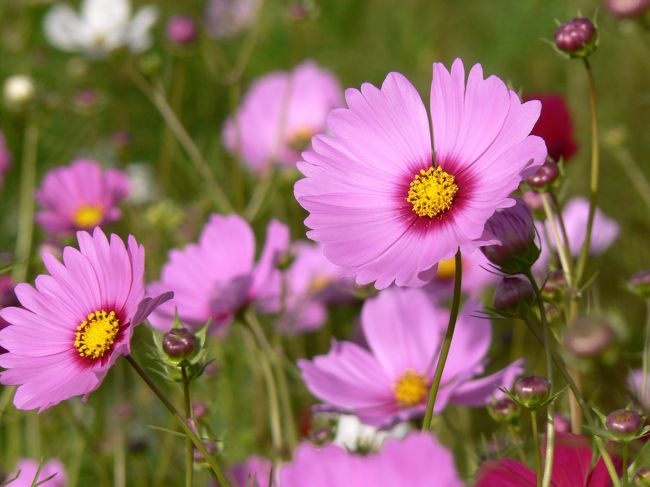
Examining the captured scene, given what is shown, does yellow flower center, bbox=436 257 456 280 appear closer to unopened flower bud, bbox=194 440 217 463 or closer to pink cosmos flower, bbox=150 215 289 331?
pink cosmos flower, bbox=150 215 289 331

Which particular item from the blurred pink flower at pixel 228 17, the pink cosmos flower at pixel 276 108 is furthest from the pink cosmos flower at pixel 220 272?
the blurred pink flower at pixel 228 17

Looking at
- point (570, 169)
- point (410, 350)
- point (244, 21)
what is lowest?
point (570, 169)

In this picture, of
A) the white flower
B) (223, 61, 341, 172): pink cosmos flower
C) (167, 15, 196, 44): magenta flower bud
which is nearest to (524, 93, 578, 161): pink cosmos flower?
(167, 15, 196, 44): magenta flower bud

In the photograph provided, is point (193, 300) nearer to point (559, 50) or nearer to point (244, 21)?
point (559, 50)

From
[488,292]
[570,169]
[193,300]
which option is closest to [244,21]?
[570,169]

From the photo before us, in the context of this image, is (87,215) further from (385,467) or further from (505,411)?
(385,467)

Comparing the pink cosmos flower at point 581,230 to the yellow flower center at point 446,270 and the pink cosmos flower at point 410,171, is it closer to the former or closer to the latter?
the yellow flower center at point 446,270
